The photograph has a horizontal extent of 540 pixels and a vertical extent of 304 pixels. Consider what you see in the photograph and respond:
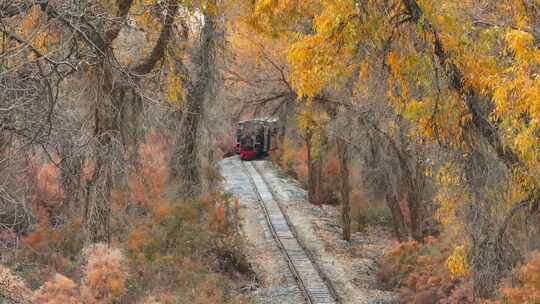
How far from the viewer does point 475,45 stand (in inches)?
355

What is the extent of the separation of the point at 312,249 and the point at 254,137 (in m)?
21.4

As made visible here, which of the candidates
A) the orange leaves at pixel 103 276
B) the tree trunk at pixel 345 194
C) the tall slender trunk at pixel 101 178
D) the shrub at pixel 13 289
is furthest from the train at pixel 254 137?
the shrub at pixel 13 289

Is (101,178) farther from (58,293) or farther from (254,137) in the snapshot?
(254,137)

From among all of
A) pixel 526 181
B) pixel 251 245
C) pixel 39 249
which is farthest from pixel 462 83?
pixel 251 245


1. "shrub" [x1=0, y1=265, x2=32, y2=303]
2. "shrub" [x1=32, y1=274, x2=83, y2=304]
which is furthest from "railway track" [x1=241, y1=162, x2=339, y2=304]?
"shrub" [x1=0, y1=265, x2=32, y2=303]

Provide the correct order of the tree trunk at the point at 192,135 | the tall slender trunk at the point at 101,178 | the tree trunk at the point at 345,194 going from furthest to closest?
the tree trunk at the point at 345,194 → the tree trunk at the point at 192,135 → the tall slender trunk at the point at 101,178

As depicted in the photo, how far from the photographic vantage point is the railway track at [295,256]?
16542 mm

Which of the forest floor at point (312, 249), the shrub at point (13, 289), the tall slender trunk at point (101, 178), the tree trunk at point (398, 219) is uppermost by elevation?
the tall slender trunk at point (101, 178)

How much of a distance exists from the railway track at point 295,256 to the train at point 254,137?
9582 mm

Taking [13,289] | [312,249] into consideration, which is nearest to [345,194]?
[312,249]

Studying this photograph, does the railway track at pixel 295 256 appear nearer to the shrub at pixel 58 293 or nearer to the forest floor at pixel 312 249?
the forest floor at pixel 312 249

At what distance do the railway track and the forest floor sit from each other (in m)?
0.22

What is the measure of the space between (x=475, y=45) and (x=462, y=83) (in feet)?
2.01

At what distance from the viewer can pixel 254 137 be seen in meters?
42.5
